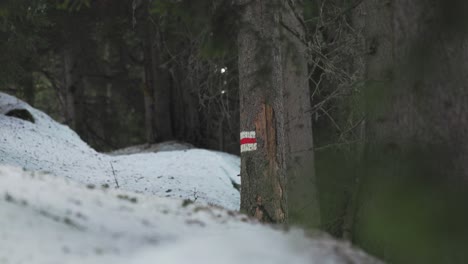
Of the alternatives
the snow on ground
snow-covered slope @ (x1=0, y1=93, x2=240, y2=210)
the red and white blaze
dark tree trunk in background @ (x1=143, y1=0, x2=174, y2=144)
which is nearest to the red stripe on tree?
the red and white blaze

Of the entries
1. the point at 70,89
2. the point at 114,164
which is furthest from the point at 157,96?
the point at 114,164

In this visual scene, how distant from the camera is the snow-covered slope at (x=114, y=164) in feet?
34.5

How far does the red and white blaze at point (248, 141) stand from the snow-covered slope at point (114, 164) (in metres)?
4.07

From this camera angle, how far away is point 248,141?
20.6ft

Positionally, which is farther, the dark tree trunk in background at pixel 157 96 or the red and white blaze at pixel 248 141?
the dark tree trunk in background at pixel 157 96

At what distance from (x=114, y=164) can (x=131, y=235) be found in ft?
33.3

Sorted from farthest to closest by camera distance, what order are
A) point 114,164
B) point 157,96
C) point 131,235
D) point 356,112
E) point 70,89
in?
point 70,89 → point 157,96 → point 114,164 → point 356,112 → point 131,235

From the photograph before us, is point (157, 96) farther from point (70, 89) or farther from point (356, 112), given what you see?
point (356, 112)

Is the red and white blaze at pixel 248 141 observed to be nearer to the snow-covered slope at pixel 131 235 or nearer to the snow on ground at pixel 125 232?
the snow on ground at pixel 125 232

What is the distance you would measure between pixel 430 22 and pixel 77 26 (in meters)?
14.3

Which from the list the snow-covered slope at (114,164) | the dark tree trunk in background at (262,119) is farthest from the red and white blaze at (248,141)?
the snow-covered slope at (114,164)

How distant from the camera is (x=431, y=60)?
12.1 ft

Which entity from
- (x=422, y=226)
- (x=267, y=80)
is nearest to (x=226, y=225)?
(x=422, y=226)

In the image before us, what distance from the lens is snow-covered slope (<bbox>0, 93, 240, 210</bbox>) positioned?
1052 centimetres
